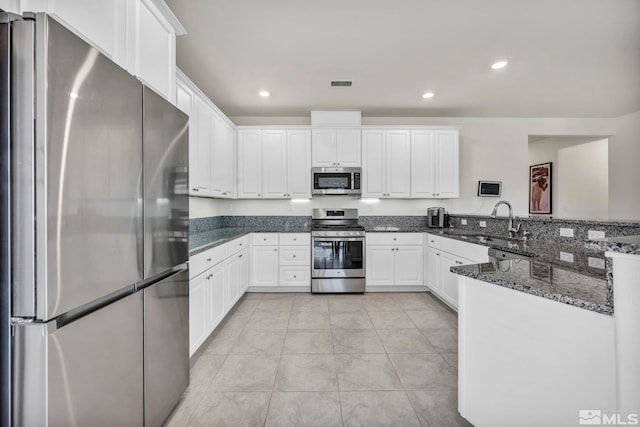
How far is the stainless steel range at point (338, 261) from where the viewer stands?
3.77 m

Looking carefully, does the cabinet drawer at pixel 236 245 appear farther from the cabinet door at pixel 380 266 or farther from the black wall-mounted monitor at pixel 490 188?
the black wall-mounted monitor at pixel 490 188

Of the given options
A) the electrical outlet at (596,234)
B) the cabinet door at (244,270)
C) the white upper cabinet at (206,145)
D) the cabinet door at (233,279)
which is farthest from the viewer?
the cabinet door at (244,270)

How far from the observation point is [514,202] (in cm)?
→ 452

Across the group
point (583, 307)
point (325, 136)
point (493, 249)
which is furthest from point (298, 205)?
point (583, 307)

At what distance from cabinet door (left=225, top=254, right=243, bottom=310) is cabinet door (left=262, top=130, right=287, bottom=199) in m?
1.18

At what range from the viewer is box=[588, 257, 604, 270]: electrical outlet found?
1.53m

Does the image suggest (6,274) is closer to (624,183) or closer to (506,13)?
(506,13)

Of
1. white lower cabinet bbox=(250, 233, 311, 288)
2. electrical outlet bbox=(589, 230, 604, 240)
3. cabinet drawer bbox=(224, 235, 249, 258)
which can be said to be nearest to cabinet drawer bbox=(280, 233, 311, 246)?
white lower cabinet bbox=(250, 233, 311, 288)

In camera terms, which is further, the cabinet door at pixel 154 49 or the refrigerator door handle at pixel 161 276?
the cabinet door at pixel 154 49

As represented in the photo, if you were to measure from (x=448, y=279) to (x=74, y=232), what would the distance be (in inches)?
136

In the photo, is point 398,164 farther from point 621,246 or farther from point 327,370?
point 621,246

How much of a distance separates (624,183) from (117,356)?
6977 millimetres

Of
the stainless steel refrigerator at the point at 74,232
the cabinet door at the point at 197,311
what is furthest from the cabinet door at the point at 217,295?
the stainless steel refrigerator at the point at 74,232

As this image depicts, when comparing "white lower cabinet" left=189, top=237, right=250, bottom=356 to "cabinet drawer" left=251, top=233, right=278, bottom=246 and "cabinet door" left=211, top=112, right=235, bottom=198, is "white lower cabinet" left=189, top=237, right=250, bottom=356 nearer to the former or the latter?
"cabinet drawer" left=251, top=233, right=278, bottom=246
